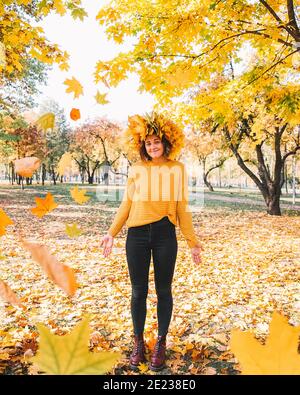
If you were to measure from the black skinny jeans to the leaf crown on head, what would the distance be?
0.68 meters

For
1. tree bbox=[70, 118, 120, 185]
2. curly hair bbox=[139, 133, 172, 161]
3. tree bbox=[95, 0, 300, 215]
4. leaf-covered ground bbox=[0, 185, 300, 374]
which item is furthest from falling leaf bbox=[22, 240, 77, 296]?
tree bbox=[70, 118, 120, 185]

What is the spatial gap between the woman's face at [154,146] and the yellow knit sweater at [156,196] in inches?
3.4

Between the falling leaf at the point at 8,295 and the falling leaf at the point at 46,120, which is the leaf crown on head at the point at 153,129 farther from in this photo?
the falling leaf at the point at 8,295

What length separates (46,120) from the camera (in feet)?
3.37

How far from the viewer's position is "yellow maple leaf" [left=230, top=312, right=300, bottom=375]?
33cm

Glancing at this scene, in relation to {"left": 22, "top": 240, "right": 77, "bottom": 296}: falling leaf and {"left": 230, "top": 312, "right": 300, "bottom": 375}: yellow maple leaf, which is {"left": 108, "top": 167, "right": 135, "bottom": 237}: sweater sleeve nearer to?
{"left": 22, "top": 240, "right": 77, "bottom": 296}: falling leaf

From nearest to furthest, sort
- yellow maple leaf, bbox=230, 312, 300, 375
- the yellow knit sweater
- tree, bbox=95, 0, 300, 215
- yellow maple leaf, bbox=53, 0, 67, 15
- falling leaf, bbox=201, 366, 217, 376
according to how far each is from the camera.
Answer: yellow maple leaf, bbox=230, 312, 300, 375 < the yellow knit sweater < falling leaf, bbox=201, 366, 217, 376 < yellow maple leaf, bbox=53, 0, 67, 15 < tree, bbox=95, 0, 300, 215

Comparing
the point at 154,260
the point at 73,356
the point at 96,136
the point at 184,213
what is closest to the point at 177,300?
the point at 154,260

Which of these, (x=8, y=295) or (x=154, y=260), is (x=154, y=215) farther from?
(x=8, y=295)

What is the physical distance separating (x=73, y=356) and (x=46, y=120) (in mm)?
808

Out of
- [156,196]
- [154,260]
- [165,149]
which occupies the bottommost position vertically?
[154,260]

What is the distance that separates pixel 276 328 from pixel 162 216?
92.1 inches

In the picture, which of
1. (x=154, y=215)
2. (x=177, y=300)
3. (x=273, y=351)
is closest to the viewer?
(x=273, y=351)
